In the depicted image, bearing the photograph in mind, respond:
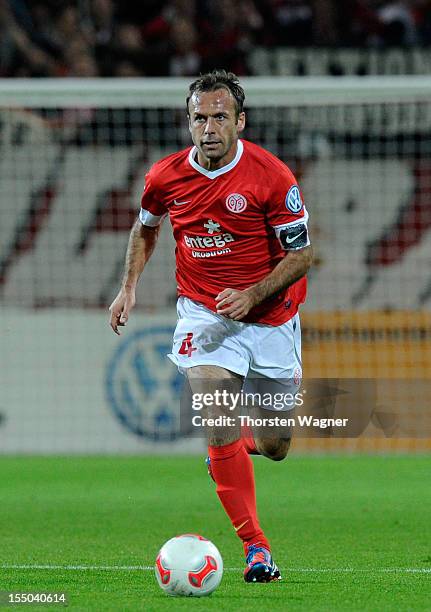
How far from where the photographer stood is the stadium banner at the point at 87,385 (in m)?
11.7

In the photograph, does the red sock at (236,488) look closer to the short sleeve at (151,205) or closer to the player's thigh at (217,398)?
the player's thigh at (217,398)

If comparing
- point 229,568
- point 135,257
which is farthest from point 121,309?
point 229,568

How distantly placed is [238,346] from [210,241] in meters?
0.52

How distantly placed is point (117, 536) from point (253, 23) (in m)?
9.21

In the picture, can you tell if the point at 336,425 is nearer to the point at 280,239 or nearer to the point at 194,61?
the point at 194,61

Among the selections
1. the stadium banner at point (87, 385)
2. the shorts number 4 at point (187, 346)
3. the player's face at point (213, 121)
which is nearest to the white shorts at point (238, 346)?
the shorts number 4 at point (187, 346)

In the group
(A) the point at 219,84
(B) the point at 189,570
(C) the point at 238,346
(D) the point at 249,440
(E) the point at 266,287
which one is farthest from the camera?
(D) the point at 249,440

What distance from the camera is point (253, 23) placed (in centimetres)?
1522

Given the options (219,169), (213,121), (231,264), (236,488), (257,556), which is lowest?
(257,556)

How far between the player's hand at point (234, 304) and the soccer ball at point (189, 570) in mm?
1052

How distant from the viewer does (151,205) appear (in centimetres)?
634

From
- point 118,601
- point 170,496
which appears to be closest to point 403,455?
point 170,496

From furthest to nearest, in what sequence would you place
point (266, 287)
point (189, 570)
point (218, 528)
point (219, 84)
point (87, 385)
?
point (87, 385) → point (218, 528) → point (219, 84) → point (266, 287) → point (189, 570)

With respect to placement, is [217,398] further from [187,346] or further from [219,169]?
[219,169]
